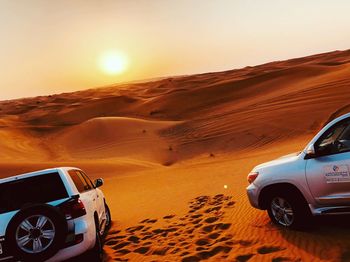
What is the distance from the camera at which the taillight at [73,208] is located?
589 cm

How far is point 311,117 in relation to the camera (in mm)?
23172

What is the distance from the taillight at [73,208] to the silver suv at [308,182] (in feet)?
8.94

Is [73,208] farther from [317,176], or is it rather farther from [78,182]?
[317,176]

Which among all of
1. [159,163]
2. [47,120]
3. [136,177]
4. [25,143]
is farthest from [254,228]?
[47,120]

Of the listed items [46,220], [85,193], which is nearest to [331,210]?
[85,193]

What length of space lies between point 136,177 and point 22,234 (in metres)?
11.4

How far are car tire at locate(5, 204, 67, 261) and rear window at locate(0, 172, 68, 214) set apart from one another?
24.5 inches

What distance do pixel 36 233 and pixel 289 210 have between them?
357 cm

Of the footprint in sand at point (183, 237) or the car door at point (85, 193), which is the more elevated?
the car door at point (85, 193)

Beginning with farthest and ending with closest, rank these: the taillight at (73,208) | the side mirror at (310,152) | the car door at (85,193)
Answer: the car door at (85,193) → the side mirror at (310,152) → the taillight at (73,208)

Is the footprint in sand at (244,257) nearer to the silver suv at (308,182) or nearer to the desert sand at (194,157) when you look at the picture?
the desert sand at (194,157)

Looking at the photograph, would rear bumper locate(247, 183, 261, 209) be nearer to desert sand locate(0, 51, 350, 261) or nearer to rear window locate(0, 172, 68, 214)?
desert sand locate(0, 51, 350, 261)

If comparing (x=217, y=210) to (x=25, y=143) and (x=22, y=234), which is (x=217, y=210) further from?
(x=25, y=143)

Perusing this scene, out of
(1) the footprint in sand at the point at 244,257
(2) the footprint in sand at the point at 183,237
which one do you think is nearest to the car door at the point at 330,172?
(1) the footprint in sand at the point at 244,257
